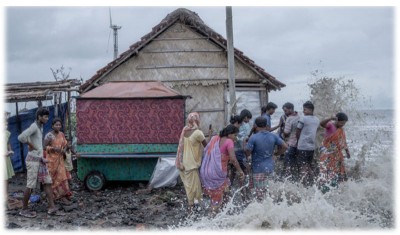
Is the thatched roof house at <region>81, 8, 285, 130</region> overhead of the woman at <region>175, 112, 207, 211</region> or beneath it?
overhead

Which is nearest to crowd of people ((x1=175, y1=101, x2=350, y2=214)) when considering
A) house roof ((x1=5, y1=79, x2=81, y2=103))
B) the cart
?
the cart

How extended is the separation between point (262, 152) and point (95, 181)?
4.28m

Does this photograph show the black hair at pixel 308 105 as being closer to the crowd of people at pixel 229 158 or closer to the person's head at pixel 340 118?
the crowd of people at pixel 229 158

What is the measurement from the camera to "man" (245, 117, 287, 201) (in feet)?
21.8

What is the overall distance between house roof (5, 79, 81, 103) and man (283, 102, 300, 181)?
644 cm

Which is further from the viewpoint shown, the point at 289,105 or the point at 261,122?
the point at 289,105

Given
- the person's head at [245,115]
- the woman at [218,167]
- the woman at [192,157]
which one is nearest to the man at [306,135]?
the person's head at [245,115]

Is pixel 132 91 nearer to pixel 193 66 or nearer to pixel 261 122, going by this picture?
pixel 193 66

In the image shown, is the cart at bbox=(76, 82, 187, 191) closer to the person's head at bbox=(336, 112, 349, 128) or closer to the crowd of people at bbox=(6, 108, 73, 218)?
A: the crowd of people at bbox=(6, 108, 73, 218)

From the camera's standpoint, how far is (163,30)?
13133 mm

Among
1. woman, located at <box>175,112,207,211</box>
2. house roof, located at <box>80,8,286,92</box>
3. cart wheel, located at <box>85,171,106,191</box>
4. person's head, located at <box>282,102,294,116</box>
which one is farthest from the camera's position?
house roof, located at <box>80,8,286,92</box>

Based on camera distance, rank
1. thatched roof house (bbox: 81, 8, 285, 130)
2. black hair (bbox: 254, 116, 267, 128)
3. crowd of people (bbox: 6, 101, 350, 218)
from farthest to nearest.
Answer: thatched roof house (bbox: 81, 8, 285, 130), crowd of people (bbox: 6, 101, 350, 218), black hair (bbox: 254, 116, 267, 128)

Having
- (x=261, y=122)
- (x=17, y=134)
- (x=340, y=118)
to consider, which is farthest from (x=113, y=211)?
(x=17, y=134)

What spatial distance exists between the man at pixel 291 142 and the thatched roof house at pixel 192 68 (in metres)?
4.75
